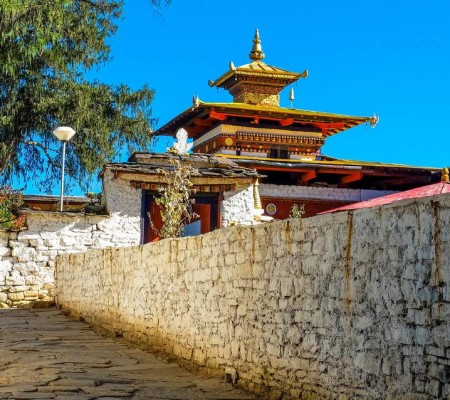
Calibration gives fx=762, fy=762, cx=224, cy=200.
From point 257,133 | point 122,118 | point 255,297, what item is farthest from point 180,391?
point 122,118

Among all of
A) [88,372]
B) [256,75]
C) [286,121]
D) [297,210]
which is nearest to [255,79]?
[256,75]

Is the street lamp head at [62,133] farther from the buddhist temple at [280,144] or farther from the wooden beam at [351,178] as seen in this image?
the wooden beam at [351,178]

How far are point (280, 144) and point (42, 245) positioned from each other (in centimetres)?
1281

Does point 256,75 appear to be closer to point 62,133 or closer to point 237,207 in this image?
point 237,207

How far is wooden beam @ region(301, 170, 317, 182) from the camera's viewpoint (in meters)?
24.4

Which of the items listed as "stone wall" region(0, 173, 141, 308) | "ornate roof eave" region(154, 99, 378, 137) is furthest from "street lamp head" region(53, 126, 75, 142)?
"ornate roof eave" region(154, 99, 378, 137)

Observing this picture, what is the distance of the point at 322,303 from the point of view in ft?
17.4

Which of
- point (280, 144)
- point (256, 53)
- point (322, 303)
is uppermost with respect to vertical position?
point (256, 53)

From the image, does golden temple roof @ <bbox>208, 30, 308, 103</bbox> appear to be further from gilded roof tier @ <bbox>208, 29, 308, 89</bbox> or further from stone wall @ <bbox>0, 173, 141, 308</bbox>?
stone wall @ <bbox>0, 173, 141, 308</bbox>

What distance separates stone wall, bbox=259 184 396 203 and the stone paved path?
13845 mm

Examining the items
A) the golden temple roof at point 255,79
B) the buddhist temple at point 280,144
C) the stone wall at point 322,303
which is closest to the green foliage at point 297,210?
the buddhist temple at point 280,144

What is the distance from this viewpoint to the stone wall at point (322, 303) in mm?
4188

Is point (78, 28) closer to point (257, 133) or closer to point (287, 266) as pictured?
point (257, 133)

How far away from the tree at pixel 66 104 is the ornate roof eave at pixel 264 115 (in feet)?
6.86
